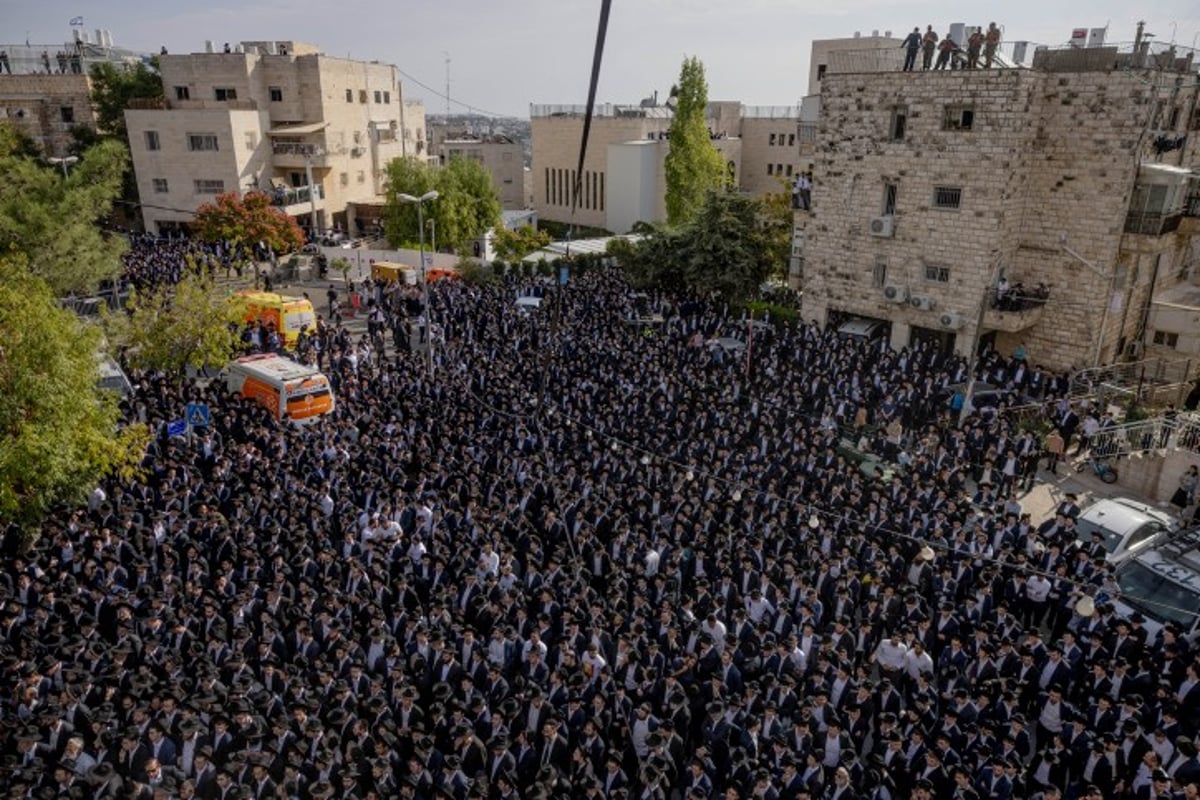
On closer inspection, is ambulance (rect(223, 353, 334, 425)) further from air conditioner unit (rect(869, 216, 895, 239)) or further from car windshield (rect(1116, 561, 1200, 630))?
air conditioner unit (rect(869, 216, 895, 239))

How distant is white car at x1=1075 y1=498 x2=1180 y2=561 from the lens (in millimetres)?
11016

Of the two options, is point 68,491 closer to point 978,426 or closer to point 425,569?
point 425,569

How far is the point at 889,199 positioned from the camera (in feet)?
66.4

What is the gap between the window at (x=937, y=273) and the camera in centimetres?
1948

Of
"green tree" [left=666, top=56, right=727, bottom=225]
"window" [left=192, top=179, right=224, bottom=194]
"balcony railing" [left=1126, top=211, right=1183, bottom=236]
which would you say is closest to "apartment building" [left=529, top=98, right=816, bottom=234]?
"green tree" [left=666, top=56, right=727, bottom=225]

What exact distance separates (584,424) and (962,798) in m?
9.26

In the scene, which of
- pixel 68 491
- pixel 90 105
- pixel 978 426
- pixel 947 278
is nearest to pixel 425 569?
pixel 68 491

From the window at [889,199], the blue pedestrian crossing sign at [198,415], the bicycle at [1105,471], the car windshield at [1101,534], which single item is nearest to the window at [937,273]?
the window at [889,199]

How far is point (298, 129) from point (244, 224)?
992cm

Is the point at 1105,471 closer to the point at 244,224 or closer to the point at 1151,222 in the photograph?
the point at 1151,222

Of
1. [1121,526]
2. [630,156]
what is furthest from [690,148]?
[1121,526]

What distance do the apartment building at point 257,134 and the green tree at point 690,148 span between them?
16.4 meters

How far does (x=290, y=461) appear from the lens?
42.6 ft

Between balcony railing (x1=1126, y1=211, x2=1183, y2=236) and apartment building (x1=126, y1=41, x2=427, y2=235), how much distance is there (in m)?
31.6
